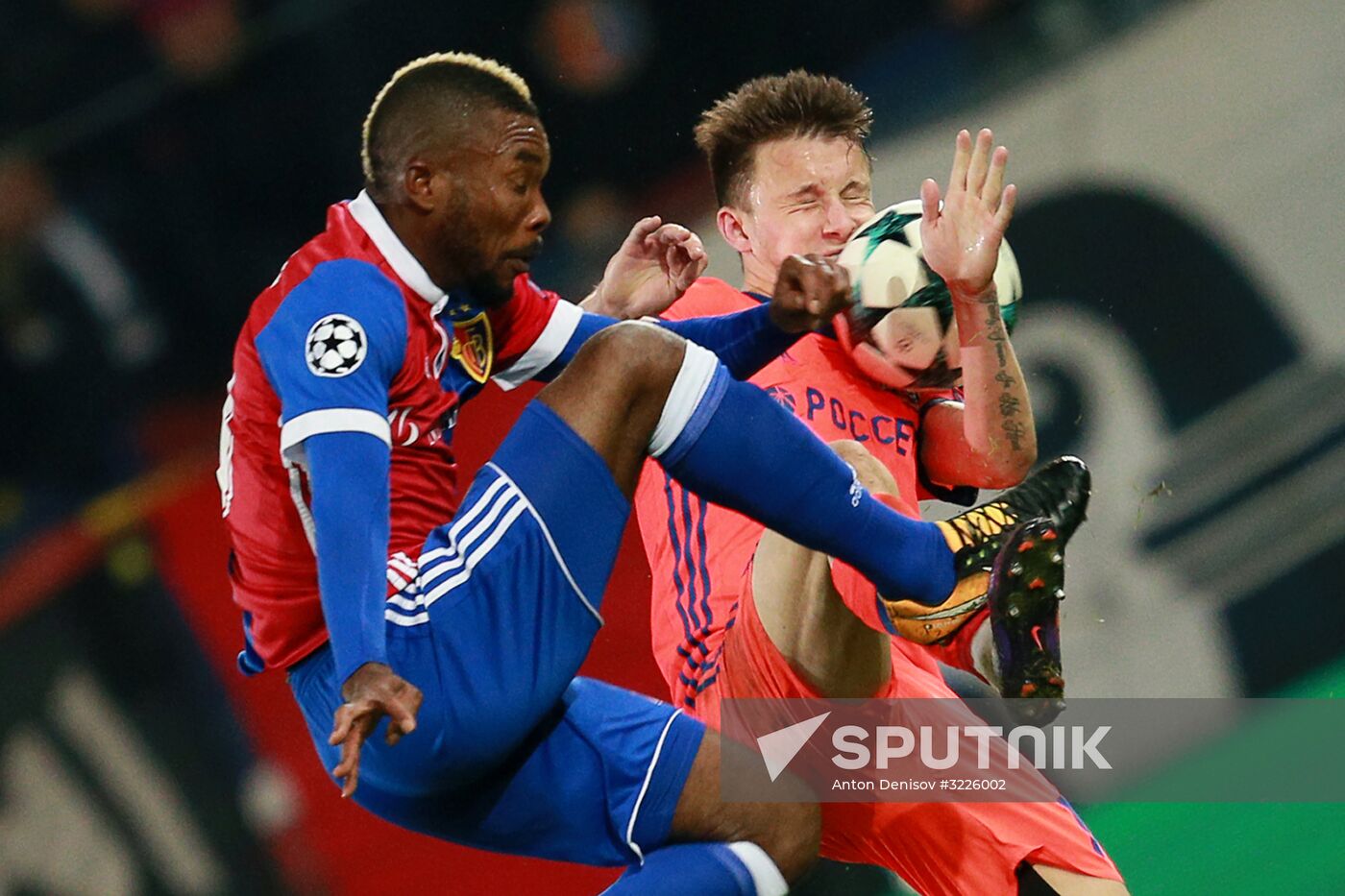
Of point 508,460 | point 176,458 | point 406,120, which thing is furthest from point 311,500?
point 176,458

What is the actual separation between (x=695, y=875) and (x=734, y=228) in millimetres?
1206

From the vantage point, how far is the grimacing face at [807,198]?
8.33ft

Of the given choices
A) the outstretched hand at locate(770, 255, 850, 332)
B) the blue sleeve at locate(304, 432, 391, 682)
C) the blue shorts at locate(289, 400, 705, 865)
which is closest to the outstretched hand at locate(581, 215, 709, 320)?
Result: the outstretched hand at locate(770, 255, 850, 332)

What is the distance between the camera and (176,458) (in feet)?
10.1

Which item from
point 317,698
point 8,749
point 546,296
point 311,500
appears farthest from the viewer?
point 8,749

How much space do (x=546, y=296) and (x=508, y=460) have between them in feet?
1.35

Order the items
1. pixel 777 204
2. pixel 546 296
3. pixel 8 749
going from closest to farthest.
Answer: pixel 546 296 < pixel 777 204 < pixel 8 749

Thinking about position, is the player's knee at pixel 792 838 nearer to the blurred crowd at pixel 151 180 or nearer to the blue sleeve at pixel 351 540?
the blue sleeve at pixel 351 540

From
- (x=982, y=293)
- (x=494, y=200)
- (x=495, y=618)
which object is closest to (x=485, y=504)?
(x=495, y=618)

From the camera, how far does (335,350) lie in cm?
173

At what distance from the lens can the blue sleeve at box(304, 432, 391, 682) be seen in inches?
63.9

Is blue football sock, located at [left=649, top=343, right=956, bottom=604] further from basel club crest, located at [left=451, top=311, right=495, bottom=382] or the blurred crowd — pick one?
the blurred crowd

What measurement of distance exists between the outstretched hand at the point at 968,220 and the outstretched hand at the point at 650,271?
0.33 metres

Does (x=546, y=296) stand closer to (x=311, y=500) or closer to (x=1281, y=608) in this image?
(x=311, y=500)
